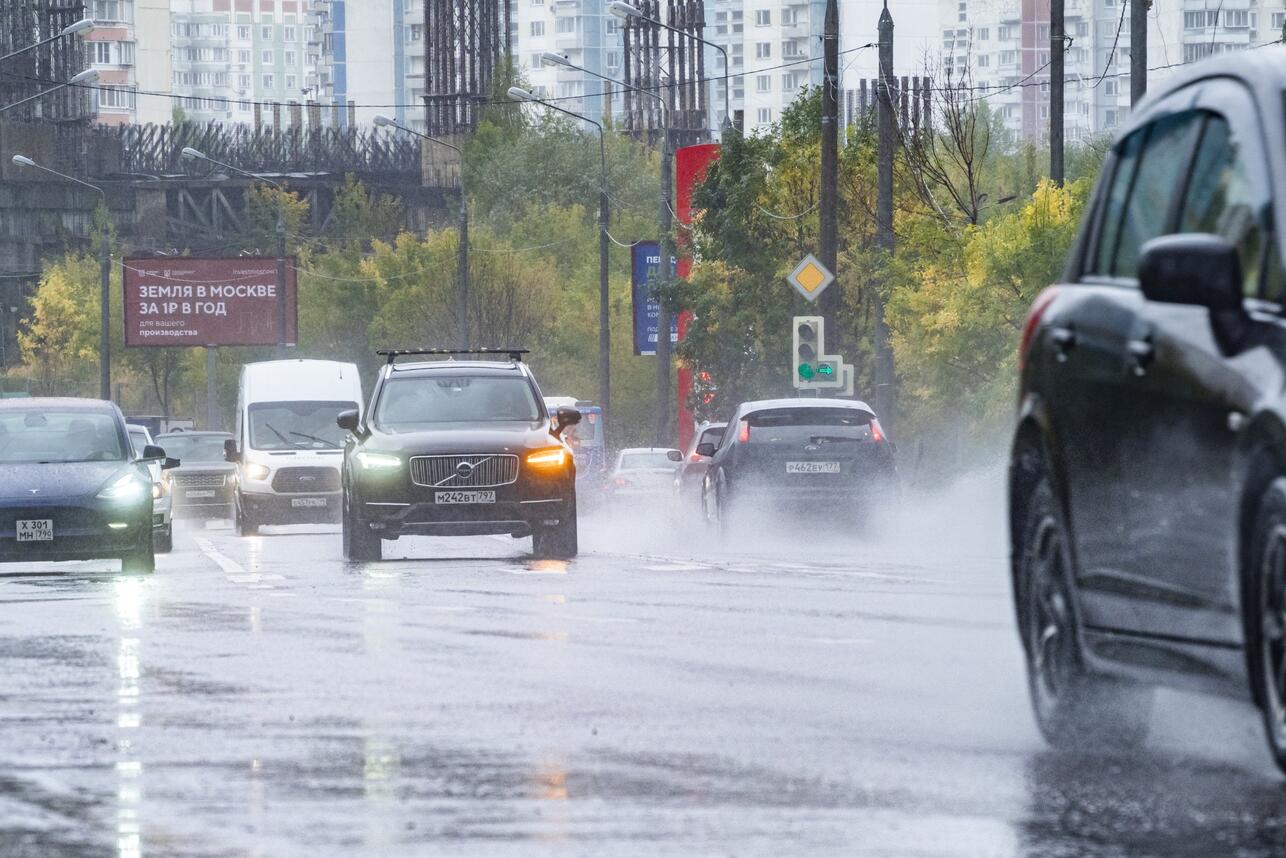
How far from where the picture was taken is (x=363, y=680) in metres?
11.1

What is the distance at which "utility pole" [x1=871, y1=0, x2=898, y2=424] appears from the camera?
41688 mm

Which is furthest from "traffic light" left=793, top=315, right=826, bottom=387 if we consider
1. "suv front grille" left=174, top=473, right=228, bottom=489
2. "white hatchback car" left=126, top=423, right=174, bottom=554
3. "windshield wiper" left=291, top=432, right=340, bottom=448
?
"suv front grille" left=174, top=473, right=228, bottom=489

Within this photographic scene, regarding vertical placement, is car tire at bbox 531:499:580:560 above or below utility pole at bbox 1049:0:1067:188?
below

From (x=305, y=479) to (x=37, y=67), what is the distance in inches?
3462

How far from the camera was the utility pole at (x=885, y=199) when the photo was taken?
4169 cm

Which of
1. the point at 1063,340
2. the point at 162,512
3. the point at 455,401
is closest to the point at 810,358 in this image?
the point at 162,512

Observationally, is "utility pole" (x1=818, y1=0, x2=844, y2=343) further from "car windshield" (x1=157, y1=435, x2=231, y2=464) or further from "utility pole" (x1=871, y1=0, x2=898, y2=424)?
"car windshield" (x1=157, y1=435, x2=231, y2=464)

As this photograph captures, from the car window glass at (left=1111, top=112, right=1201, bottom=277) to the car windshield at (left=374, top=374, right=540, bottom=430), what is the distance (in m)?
17.6

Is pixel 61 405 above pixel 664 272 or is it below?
below

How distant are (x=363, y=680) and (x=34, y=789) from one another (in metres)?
3.48

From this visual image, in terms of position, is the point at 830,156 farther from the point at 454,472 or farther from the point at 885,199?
the point at 454,472

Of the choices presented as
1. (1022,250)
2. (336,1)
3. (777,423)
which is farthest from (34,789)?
(336,1)

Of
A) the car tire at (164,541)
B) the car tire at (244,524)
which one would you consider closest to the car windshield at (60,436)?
the car tire at (164,541)

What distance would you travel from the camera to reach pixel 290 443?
145ft
